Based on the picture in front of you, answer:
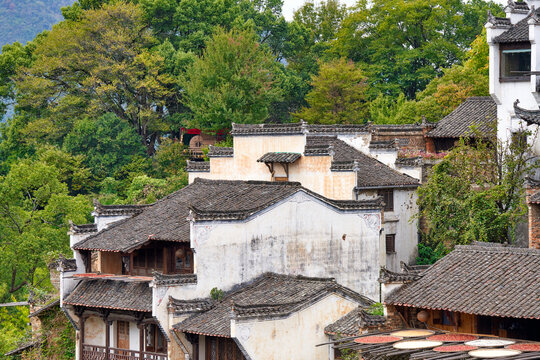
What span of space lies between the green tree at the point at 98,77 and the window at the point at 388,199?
2744cm

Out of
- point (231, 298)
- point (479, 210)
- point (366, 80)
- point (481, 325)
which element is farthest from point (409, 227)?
point (366, 80)

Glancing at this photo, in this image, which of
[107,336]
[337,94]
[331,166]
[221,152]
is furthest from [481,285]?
[337,94]

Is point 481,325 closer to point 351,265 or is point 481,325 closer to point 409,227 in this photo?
point 351,265

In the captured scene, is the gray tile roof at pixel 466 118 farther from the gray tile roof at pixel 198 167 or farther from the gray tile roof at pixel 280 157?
the gray tile roof at pixel 198 167

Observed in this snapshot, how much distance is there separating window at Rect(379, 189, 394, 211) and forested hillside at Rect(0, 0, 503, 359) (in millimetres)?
14257

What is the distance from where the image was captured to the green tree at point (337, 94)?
67250 mm

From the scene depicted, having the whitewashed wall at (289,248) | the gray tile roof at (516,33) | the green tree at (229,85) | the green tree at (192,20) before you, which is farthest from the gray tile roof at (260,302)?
the green tree at (192,20)

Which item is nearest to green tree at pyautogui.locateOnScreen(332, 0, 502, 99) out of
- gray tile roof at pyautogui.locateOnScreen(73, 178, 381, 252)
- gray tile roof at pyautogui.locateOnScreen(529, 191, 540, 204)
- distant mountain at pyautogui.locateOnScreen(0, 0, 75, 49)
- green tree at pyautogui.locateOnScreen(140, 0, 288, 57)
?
green tree at pyautogui.locateOnScreen(140, 0, 288, 57)

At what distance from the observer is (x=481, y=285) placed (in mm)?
29656

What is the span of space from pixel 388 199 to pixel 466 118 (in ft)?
18.8

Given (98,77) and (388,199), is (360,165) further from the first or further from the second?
(98,77)

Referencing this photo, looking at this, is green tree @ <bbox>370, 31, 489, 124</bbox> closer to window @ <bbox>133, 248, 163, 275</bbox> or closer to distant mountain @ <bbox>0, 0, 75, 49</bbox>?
window @ <bbox>133, 248, 163, 275</bbox>

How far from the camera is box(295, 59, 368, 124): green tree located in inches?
2648

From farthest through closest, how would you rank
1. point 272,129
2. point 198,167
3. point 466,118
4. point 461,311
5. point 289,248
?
1. point 198,167
2. point 466,118
3. point 272,129
4. point 289,248
5. point 461,311
